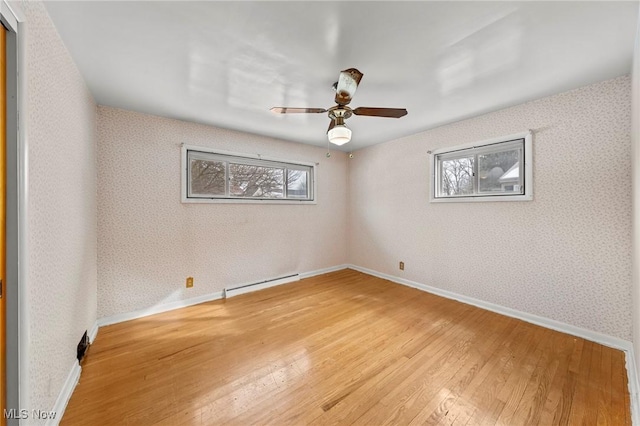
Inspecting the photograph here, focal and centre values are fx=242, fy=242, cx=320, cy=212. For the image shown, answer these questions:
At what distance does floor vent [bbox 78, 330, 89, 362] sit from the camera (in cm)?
178

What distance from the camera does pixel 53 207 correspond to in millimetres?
1338

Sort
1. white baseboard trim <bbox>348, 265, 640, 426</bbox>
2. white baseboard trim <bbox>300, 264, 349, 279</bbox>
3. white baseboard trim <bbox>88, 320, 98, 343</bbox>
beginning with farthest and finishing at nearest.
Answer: white baseboard trim <bbox>300, 264, 349, 279</bbox> → white baseboard trim <bbox>88, 320, 98, 343</bbox> → white baseboard trim <bbox>348, 265, 640, 426</bbox>

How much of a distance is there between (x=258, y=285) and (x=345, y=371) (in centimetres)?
199

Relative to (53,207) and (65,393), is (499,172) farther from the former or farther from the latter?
(65,393)

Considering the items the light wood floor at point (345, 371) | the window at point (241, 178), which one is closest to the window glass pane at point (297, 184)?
the window at point (241, 178)

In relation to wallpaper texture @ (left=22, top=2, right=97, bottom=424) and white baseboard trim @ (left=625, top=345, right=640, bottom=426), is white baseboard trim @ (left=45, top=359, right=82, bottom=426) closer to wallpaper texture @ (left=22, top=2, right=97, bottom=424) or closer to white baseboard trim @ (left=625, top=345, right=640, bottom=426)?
wallpaper texture @ (left=22, top=2, right=97, bottom=424)

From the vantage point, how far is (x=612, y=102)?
1999 millimetres

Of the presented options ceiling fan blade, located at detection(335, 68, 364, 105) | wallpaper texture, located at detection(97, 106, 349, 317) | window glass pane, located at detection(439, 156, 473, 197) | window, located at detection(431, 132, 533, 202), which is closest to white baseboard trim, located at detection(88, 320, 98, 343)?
wallpaper texture, located at detection(97, 106, 349, 317)

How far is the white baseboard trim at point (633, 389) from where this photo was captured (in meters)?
1.33

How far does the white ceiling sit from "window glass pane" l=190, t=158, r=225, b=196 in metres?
0.74

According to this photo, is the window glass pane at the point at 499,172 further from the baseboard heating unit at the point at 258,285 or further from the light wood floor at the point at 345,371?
the baseboard heating unit at the point at 258,285

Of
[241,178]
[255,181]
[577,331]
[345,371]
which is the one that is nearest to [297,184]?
[255,181]

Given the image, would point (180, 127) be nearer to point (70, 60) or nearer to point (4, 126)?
point (70, 60)

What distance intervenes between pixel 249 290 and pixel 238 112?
2.26 meters
